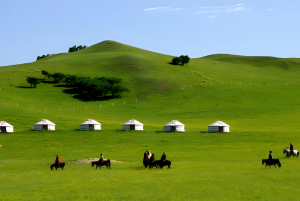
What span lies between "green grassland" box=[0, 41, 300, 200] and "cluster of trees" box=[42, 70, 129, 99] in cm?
371

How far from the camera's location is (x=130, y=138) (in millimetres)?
60156

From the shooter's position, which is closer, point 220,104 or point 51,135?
point 51,135

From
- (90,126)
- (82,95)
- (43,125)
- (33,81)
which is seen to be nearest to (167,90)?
(82,95)

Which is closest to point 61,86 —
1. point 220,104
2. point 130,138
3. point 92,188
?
point 220,104

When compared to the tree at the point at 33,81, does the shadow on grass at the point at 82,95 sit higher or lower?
lower

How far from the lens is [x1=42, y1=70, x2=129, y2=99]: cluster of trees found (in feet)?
374

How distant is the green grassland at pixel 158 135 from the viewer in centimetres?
2441

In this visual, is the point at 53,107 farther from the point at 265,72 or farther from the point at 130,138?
the point at 265,72

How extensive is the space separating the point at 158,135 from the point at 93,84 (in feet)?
187

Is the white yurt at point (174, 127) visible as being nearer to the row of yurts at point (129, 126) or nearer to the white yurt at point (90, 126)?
the row of yurts at point (129, 126)

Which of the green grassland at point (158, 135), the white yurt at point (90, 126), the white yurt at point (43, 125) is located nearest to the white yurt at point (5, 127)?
the green grassland at point (158, 135)

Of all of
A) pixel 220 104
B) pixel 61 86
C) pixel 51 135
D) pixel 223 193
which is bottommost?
pixel 223 193

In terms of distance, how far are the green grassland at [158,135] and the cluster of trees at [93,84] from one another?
12.2ft

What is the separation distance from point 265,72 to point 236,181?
14239 cm
